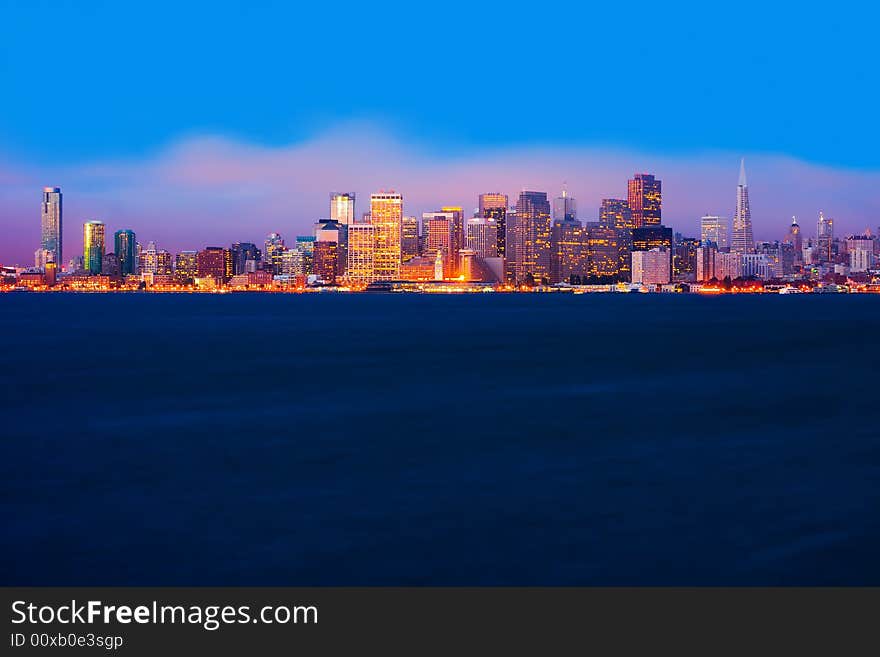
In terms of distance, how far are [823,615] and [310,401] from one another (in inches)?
1056

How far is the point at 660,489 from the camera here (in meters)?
20.6

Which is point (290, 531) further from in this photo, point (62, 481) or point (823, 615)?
point (823, 615)

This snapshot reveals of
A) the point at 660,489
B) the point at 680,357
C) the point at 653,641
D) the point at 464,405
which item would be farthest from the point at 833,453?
the point at 680,357

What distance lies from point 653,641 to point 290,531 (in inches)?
292

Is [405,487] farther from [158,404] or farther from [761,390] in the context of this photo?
[761,390]

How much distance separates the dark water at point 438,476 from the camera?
15.4 metres

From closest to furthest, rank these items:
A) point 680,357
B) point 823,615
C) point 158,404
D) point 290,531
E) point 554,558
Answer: point 823,615, point 554,558, point 290,531, point 158,404, point 680,357

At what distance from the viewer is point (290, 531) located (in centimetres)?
1700

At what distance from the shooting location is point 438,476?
72.8 ft

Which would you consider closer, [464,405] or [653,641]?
[653,641]

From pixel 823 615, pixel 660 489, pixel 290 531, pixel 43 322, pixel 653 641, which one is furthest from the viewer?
pixel 43 322

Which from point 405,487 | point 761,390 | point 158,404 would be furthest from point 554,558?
point 761,390

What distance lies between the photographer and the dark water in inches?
606

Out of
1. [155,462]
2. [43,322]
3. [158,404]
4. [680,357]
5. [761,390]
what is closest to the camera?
[155,462]
